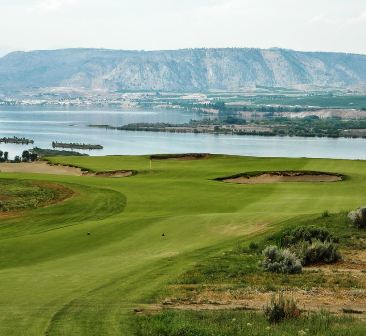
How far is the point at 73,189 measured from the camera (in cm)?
3994

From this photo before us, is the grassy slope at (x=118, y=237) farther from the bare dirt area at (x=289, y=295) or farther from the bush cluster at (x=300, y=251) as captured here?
the bush cluster at (x=300, y=251)

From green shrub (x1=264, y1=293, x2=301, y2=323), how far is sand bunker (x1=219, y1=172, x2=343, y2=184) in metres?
34.9

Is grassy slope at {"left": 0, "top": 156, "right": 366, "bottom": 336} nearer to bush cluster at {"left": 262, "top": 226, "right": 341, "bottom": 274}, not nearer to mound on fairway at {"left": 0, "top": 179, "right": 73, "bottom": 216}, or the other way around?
mound on fairway at {"left": 0, "top": 179, "right": 73, "bottom": 216}

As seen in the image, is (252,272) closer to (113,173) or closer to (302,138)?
(113,173)

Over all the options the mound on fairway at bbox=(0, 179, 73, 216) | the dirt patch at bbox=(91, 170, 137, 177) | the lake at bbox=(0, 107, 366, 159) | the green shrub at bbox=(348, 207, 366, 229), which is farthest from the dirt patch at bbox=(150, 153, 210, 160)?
the lake at bbox=(0, 107, 366, 159)

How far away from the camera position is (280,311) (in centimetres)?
1272

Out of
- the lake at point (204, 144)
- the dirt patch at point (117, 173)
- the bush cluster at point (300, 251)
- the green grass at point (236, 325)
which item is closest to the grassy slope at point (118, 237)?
the green grass at point (236, 325)

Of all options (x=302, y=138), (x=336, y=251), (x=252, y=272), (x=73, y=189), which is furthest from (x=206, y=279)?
(x=302, y=138)

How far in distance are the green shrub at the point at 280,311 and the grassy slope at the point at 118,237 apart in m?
2.92

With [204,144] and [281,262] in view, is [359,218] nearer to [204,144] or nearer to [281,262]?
[281,262]

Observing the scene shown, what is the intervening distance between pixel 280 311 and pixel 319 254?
7.20m

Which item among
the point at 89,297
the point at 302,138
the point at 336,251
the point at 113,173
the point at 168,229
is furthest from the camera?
the point at 302,138

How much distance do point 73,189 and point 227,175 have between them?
46.2 ft

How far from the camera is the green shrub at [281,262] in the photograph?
17844 mm
